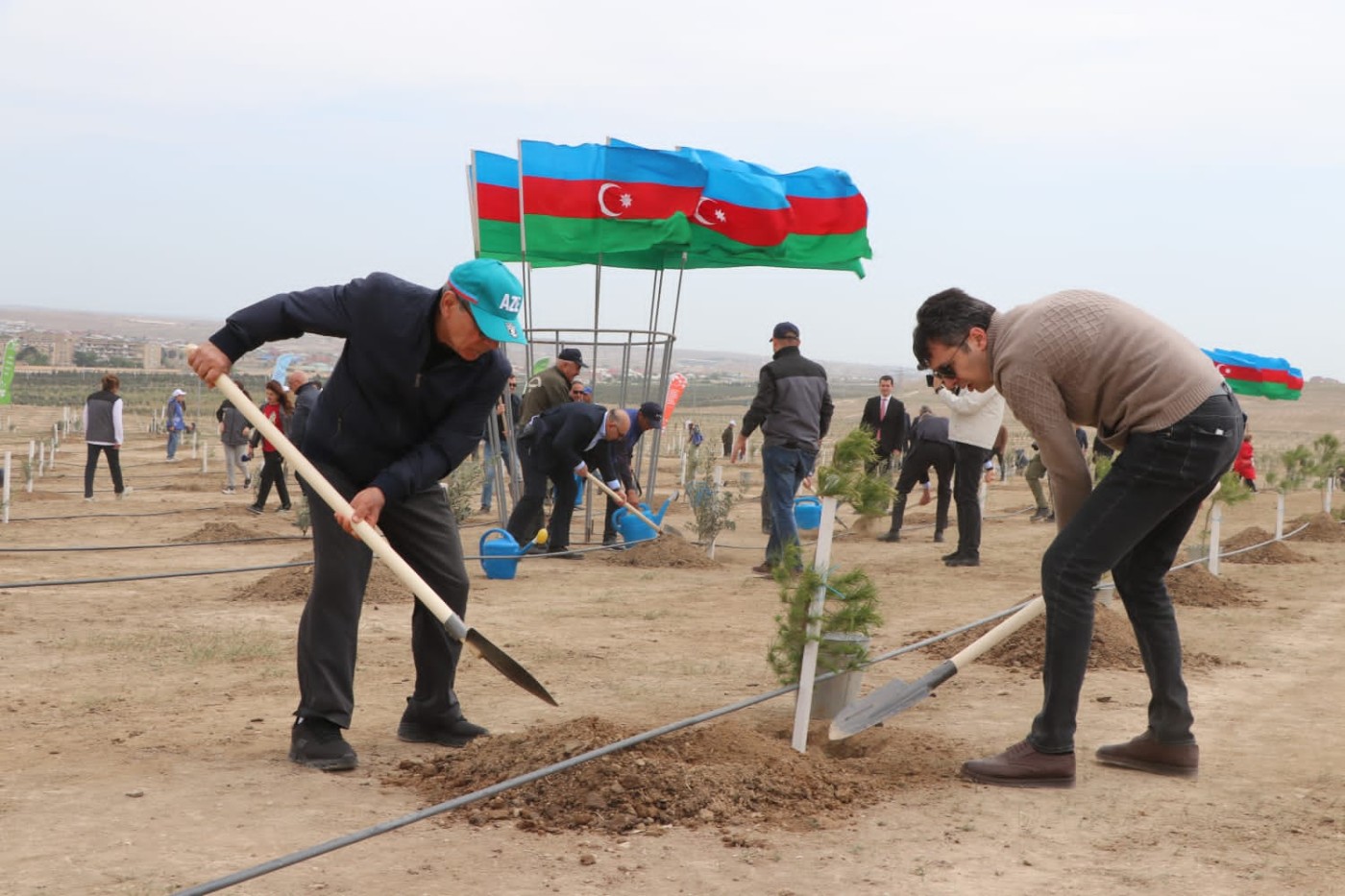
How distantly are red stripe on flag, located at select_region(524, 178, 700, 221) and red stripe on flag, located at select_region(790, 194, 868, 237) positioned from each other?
1869 millimetres

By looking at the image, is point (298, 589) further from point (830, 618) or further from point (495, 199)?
point (830, 618)

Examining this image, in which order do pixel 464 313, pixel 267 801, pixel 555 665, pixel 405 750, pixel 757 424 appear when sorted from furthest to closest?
1. pixel 757 424
2. pixel 555 665
3. pixel 405 750
4. pixel 464 313
5. pixel 267 801

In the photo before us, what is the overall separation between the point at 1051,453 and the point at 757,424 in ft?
20.5

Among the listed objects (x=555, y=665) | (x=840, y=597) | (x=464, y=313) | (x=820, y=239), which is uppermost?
(x=820, y=239)

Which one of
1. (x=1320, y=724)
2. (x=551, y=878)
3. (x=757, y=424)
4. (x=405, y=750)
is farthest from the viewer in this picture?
(x=757, y=424)

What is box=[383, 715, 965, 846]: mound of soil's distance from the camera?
12.5ft

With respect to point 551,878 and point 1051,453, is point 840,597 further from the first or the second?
point 551,878

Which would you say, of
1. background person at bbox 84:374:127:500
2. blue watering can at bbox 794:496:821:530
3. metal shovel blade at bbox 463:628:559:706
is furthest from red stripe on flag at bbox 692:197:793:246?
background person at bbox 84:374:127:500

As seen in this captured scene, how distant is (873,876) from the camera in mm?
3414

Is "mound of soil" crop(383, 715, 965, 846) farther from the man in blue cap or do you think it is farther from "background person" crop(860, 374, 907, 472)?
"background person" crop(860, 374, 907, 472)

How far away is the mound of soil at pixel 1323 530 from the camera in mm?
14242

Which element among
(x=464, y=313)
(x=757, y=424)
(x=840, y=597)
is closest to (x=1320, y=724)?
(x=840, y=597)

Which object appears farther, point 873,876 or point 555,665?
point 555,665

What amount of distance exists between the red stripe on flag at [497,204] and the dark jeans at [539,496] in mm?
1974
